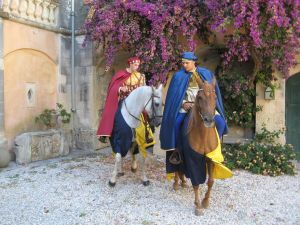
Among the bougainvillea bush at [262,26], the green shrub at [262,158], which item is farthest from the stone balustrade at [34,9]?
the green shrub at [262,158]

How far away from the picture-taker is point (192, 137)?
4438mm

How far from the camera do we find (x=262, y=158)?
6.97m

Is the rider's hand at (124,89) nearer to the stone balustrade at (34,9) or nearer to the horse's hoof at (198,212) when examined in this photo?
the horse's hoof at (198,212)

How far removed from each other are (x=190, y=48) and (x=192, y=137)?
285 cm

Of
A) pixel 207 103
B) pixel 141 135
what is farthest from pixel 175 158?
pixel 207 103

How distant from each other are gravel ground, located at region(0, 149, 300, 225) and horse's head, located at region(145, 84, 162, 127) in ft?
3.58

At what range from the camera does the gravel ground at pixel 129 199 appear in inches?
174

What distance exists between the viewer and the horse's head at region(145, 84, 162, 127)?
5.01 meters

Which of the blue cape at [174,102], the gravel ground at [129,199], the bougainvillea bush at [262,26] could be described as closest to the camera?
the gravel ground at [129,199]

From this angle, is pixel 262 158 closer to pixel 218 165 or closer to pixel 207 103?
pixel 218 165

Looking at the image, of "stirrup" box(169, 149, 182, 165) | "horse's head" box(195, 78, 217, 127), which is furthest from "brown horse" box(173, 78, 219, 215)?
"stirrup" box(169, 149, 182, 165)

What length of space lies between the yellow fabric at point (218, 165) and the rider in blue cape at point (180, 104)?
307 millimetres

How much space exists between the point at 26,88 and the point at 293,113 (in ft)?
20.2

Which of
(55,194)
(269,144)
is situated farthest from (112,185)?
(269,144)
